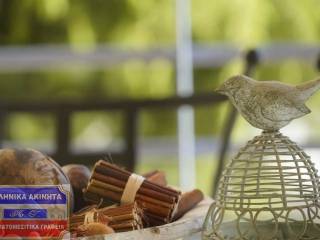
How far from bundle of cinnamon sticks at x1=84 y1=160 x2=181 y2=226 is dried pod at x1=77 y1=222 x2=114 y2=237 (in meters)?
0.05

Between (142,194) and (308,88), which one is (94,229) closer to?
(142,194)

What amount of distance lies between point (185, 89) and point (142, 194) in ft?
7.11

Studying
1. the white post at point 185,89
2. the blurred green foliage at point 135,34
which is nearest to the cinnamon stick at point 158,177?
the white post at point 185,89

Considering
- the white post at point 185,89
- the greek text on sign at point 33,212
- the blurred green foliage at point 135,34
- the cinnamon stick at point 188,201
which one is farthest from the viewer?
the blurred green foliage at point 135,34

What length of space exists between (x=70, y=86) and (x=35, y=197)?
2649 millimetres

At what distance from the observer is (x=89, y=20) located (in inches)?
127

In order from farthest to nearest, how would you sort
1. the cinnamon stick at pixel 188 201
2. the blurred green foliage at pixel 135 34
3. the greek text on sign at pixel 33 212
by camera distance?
the blurred green foliage at pixel 135 34 < the cinnamon stick at pixel 188 201 < the greek text on sign at pixel 33 212

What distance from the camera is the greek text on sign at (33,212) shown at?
51 cm

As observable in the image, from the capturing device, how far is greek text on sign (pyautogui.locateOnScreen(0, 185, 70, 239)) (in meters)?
0.51

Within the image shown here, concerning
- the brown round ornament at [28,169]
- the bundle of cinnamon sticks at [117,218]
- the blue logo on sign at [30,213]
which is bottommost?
the bundle of cinnamon sticks at [117,218]

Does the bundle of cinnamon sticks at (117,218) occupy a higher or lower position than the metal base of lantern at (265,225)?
higher

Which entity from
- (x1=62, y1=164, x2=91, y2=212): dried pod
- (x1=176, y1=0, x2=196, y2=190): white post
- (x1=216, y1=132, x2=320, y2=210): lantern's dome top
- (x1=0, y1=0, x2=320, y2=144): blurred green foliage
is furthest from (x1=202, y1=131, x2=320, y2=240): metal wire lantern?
(x1=0, y1=0, x2=320, y2=144): blurred green foliage

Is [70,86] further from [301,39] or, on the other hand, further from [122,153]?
[122,153]

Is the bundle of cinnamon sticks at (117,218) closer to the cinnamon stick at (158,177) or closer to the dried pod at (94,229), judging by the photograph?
the dried pod at (94,229)
